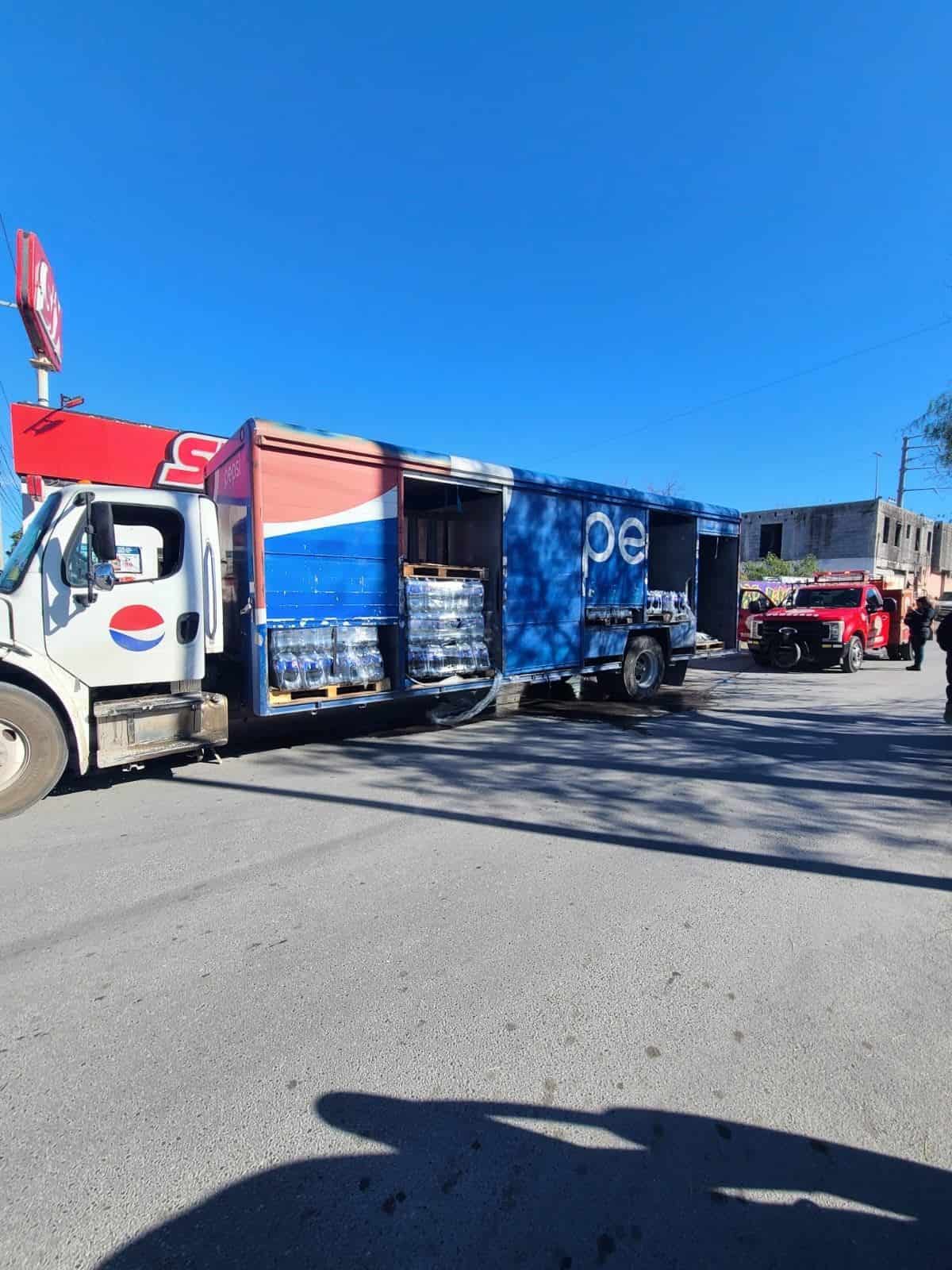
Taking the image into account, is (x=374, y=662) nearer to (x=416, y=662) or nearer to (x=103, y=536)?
(x=416, y=662)

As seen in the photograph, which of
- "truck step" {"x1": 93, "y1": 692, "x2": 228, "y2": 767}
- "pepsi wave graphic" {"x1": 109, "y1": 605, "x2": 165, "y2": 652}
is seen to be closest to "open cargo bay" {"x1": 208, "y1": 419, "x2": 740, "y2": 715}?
"truck step" {"x1": 93, "y1": 692, "x2": 228, "y2": 767}

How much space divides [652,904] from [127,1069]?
8.33ft

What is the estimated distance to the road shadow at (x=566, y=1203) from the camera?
1643 mm

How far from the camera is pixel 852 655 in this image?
15.1 m

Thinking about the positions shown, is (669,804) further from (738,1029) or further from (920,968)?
(738,1029)

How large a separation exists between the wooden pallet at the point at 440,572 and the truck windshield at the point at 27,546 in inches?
131

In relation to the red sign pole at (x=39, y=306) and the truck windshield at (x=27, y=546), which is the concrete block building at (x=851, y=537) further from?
the truck windshield at (x=27, y=546)

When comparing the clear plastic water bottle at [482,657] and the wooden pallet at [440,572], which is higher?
the wooden pallet at [440,572]

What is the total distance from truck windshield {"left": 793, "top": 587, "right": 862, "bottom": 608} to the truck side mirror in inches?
630

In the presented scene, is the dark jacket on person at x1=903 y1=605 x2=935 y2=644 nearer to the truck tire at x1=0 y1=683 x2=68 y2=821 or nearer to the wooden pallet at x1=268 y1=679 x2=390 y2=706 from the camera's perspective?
the wooden pallet at x1=268 y1=679 x2=390 y2=706

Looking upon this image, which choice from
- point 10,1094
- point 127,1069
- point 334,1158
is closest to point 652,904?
point 334,1158

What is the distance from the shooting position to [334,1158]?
6.27ft

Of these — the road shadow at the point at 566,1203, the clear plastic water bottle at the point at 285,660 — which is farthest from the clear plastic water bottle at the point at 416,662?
the road shadow at the point at 566,1203

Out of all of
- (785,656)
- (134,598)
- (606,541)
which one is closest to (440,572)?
(606,541)
